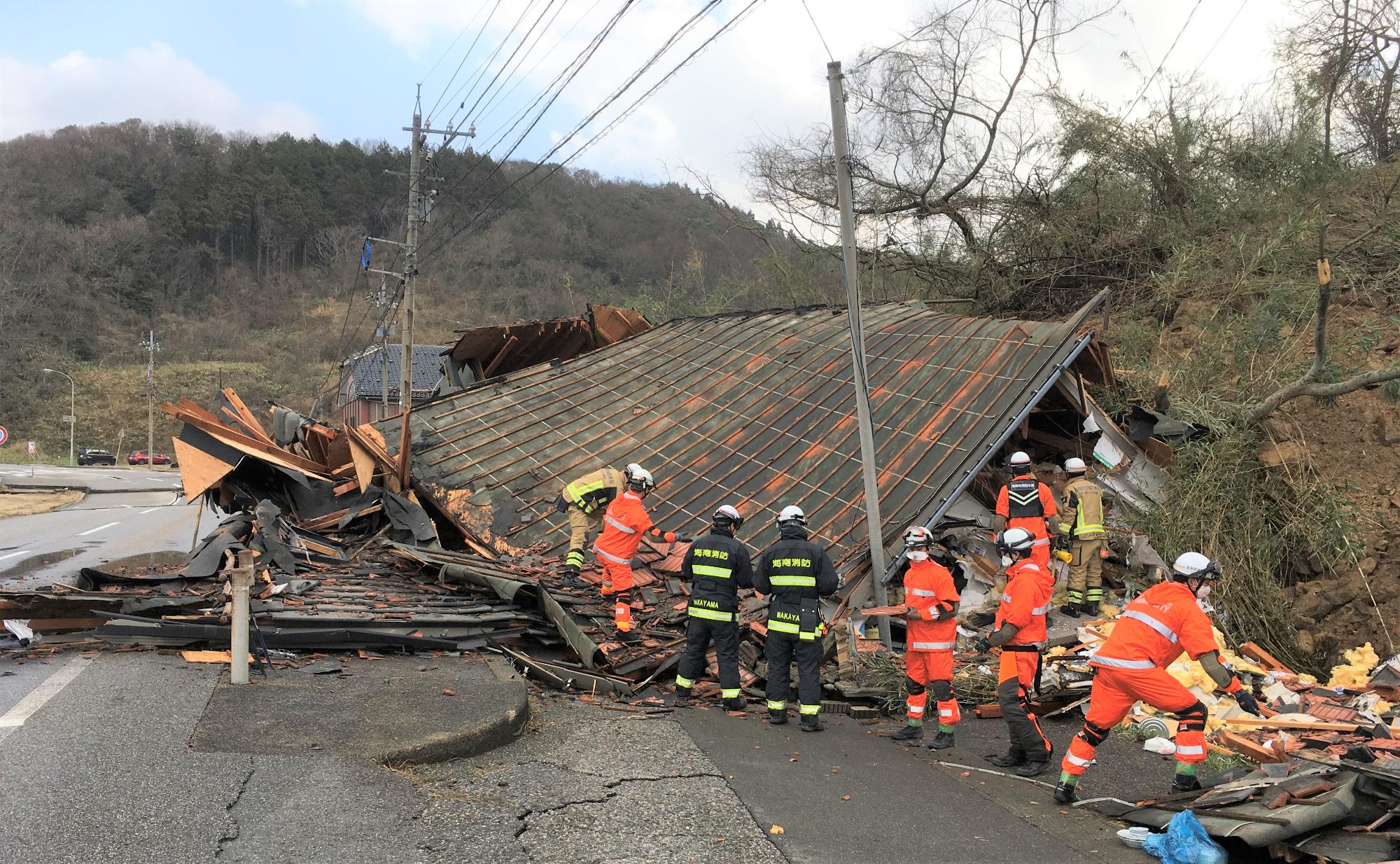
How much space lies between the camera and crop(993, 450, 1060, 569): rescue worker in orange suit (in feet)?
26.4

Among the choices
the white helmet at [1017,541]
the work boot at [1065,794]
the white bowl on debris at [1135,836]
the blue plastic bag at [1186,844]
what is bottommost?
the work boot at [1065,794]

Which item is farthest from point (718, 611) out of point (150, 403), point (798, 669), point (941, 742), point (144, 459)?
point (144, 459)

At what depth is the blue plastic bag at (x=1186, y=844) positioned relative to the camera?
4.35 meters

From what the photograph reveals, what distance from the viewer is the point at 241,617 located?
593cm

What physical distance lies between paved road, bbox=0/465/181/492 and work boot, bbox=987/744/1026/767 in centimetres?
3270

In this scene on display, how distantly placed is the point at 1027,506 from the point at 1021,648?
6.97 ft

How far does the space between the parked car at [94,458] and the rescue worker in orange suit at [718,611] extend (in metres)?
60.2

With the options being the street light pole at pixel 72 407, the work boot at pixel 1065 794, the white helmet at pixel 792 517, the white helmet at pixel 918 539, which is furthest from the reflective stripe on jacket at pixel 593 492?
the street light pole at pixel 72 407

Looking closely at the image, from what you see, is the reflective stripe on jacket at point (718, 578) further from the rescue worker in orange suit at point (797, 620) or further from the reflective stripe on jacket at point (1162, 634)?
the reflective stripe on jacket at point (1162, 634)

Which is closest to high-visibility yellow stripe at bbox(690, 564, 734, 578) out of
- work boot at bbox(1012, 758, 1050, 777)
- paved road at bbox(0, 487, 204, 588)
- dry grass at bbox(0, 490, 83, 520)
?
work boot at bbox(1012, 758, 1050, 777)

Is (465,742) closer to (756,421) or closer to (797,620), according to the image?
(797,620)

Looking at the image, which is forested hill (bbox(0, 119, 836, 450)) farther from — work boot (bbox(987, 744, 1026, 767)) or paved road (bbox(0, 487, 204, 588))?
work boot (bbox(987, 744, 1026, 767))

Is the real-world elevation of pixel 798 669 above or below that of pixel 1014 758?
above

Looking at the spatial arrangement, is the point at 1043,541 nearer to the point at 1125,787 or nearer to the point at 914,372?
the point at 1125,787
